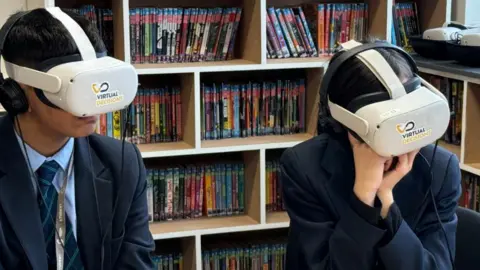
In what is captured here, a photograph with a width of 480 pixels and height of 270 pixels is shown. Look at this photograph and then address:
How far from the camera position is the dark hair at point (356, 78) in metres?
1.35

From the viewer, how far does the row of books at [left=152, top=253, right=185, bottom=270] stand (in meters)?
2.77

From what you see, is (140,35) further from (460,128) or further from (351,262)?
(351,262)

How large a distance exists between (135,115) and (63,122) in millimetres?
1272

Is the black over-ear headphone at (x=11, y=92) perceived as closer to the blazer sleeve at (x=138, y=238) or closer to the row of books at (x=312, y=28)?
the blazer sleeve at (x=138, y=238)

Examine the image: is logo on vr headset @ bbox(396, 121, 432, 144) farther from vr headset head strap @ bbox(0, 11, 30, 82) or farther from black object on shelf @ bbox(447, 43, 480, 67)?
black object on shelf @ bbox(447, 43, 480, 67)

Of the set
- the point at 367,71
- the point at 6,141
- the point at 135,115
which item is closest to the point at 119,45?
the point at 135,115

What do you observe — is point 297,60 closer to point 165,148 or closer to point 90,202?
point 165,148

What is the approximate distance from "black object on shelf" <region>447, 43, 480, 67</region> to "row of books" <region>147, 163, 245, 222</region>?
2.92 ft

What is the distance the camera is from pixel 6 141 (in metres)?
1.43

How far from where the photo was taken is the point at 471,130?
2.54 meters

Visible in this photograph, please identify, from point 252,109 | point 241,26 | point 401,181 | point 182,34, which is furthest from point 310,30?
point 401,181

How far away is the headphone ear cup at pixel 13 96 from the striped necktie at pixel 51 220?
13cm

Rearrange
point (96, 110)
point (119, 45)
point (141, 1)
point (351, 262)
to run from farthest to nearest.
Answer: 1. point (141, 1)
2. point (119, 45)
3. point (351, 262)
4. point (96, 110)

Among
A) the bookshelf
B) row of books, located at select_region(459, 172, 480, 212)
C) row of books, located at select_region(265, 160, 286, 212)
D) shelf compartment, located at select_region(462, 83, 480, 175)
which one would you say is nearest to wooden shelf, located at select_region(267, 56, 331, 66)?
the bookshelf
